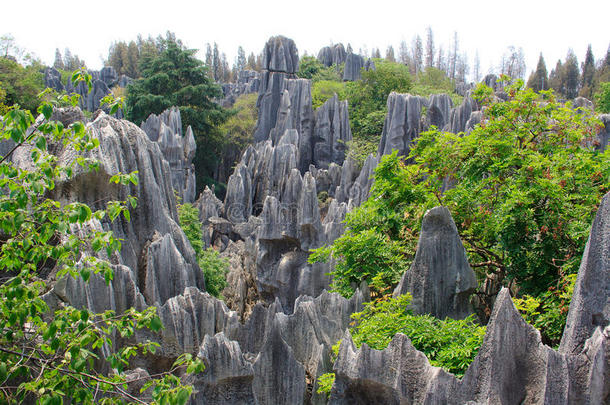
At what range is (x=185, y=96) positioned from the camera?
112 feet

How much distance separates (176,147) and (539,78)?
166 feet

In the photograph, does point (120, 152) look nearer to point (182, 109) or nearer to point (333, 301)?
point (333, 301)

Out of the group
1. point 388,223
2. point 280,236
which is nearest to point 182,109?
point 280,236

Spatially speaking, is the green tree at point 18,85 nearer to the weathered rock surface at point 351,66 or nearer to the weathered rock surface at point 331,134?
the weathered rock surface at point 331,134

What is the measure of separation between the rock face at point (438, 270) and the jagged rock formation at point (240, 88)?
1786 inches

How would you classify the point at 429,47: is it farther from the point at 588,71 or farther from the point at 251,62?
the point at 251,62

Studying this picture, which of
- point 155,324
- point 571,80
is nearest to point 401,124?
point 155,324

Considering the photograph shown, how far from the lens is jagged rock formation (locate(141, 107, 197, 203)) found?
90.7ft

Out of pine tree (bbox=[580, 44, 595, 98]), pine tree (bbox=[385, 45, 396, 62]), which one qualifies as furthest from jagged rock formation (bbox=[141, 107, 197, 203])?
pine tree (bbox=[385, 45, 396, 62])

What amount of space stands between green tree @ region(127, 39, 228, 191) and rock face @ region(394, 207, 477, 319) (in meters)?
27.6

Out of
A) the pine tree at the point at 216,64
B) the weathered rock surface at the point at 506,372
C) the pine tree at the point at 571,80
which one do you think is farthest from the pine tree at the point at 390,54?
the weathered rock surface at the point at 506,372

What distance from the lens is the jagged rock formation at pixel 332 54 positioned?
6120 centimetres

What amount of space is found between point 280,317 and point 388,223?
2.85 metres

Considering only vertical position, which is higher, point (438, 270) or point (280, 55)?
point (280, 55)
